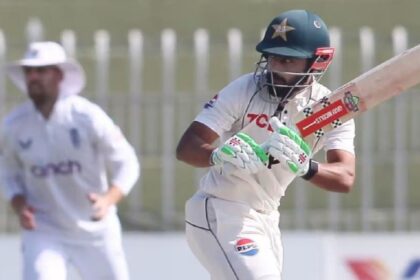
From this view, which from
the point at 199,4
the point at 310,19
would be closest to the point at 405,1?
the point at 199,4

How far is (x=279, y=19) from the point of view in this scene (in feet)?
18.0

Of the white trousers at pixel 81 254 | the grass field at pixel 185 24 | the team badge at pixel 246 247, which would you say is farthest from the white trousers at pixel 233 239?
the grass field at pixel 185 24

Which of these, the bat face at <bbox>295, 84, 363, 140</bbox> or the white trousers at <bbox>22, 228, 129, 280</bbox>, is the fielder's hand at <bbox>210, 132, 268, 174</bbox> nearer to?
the bat face at <bbox>295, 84, 363, 140</bbox>

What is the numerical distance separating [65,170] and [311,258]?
2.21 metres

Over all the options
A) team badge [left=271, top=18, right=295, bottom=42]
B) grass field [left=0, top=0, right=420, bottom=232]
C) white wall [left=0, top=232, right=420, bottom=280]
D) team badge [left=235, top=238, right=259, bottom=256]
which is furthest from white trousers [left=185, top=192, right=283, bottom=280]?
grass field [left=0, top=0, right=420, bottom=232]

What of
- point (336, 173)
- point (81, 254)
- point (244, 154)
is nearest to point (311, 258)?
point (81, 254)

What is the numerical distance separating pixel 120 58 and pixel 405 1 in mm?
3466

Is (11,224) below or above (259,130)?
below

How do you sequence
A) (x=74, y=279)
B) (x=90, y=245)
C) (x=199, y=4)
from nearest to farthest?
(x=90, y=245) < (x=74, y=279) < (x=199, y=4)

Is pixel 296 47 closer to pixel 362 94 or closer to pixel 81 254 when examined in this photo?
pixel 362 94

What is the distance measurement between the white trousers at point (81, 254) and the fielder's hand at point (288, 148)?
Answer: 6.54 ft

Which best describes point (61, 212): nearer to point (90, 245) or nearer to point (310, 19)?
point (90, 245)

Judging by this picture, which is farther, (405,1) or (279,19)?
(405,1)

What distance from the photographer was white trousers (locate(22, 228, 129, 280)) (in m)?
6.79
